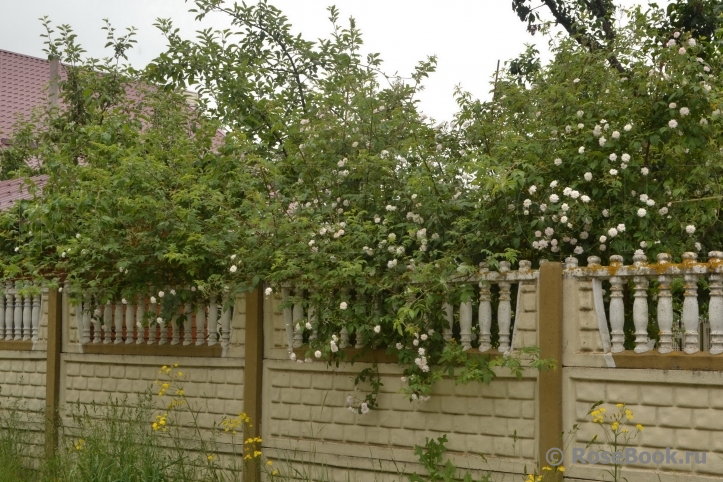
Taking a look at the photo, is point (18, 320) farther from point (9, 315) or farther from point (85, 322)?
point (85, 322)

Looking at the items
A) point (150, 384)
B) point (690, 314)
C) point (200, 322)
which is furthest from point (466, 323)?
point (150, 384)

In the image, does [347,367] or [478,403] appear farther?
[347,367]

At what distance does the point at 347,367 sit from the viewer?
7.16m

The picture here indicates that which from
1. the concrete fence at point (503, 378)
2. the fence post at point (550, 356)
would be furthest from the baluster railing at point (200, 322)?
the fence post at point (550, 356)

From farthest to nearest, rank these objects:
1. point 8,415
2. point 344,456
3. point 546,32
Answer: point 8,415 → point 546,32 → point 344,456

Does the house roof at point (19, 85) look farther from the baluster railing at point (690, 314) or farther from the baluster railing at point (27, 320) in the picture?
the baluster railing at point (690, 314)

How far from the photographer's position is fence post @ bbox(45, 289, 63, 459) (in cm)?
970

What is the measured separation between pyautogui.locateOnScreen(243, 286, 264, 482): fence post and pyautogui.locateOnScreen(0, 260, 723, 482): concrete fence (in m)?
0.01

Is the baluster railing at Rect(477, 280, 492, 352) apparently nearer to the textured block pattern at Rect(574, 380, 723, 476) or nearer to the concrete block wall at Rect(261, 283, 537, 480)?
the concrete block wall at Rect(261, 283, 537, 480)

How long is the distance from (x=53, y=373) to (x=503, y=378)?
5.37 meters

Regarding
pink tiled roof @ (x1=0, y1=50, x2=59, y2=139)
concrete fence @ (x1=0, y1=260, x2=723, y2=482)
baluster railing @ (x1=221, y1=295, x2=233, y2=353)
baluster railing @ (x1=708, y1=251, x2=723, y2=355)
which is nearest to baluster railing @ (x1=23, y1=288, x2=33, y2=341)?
concrete fence @ (x1=0, y1=260, x2=723, y2=482)

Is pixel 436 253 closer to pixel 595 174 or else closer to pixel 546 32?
pixel 595 174

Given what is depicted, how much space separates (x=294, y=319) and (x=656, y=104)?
125 inches

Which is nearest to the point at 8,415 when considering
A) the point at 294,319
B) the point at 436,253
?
the point at 294,319
